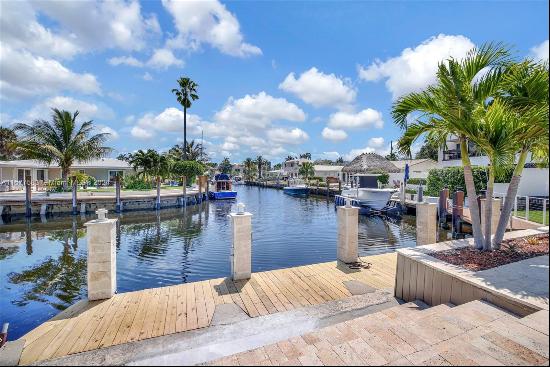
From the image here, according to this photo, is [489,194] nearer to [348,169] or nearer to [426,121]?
[426,121]

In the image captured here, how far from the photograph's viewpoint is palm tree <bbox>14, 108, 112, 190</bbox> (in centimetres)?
2478

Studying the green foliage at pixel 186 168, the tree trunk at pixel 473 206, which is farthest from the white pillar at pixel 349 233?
the green foliage at pixel 186 168

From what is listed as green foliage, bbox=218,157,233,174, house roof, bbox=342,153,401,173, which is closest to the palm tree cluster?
house roof, bbox=342,153,401,173

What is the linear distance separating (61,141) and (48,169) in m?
12.7

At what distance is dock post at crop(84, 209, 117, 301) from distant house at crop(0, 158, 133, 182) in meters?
30.9

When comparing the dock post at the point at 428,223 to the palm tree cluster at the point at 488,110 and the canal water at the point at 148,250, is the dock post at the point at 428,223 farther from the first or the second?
the canal water at the point at 148,250

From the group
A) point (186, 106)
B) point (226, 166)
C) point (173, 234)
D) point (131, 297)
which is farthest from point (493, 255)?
point (226, 166)

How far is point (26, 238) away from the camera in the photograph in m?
14.9

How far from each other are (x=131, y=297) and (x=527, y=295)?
582cm

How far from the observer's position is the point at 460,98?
560cm

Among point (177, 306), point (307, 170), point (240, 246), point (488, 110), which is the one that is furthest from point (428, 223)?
point (307, 170)

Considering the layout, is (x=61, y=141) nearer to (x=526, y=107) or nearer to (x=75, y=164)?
(x=75, y=164)

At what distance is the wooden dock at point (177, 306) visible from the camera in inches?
152

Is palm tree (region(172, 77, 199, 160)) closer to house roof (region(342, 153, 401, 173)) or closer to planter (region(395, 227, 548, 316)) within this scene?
house roof (region(342, 153, 401, 173))
